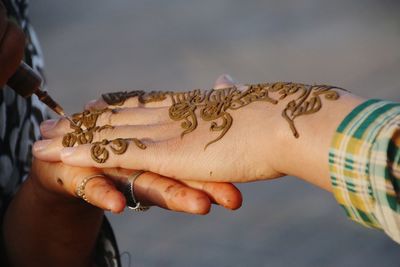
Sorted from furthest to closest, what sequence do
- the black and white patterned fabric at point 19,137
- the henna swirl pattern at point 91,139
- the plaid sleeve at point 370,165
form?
the black and white patterned fabric at point 19,137
the henna swirl pattern at point 91,139
the plaid sleeve at point 370,165

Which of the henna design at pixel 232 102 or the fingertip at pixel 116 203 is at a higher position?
the henna design at pixel 232 102

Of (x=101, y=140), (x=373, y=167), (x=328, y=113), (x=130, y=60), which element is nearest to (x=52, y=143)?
(x=101, y=140)

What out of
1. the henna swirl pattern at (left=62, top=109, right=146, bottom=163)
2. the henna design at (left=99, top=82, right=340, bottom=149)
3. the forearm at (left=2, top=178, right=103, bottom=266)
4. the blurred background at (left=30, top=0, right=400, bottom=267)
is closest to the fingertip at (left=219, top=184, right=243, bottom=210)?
the henna design at (left=99, top=82, right=340, bottom=149)

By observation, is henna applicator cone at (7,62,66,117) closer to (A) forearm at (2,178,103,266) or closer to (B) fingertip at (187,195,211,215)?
(A) forearm at (2,178,103,266)

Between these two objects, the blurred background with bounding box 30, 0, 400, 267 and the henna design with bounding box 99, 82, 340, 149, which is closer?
the henna design with bounding box 99, 82, 340, 149

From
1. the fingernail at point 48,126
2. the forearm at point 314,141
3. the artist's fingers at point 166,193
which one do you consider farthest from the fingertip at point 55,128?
the forearm at point 314,141

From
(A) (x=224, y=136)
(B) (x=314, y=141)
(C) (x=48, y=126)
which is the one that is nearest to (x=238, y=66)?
(C) (x=48, y=126)

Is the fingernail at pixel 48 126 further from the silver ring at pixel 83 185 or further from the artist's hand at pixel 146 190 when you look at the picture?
the silver ring at pixel 83 185
